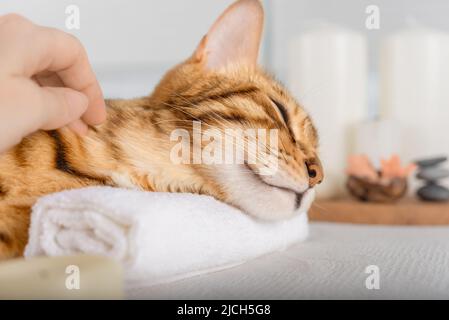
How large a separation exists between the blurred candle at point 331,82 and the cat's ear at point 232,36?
0.82 metres

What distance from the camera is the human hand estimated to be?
1.95 ft

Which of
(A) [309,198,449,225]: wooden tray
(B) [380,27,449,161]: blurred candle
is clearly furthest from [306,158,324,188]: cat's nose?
(B) [380,27,449,161]: blurred candle

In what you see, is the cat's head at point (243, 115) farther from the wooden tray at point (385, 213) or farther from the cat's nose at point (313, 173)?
the wooden tray at point (385, 213)

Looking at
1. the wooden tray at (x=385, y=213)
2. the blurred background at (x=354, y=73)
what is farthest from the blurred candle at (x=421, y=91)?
the wooden tray at (x=385, y=213)

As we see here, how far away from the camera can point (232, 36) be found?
3.01ft

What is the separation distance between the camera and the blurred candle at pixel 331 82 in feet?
5.75

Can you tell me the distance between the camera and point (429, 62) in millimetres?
1819

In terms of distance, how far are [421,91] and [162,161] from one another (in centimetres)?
131

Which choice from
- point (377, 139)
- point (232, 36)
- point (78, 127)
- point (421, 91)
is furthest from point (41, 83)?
point (421, 91)

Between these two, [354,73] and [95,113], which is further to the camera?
[354,73]

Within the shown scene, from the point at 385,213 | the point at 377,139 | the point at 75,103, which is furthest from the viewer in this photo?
the point at 377,139

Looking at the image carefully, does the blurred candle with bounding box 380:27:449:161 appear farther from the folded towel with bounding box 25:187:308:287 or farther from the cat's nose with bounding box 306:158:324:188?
the folded towel with bounding box 25:187:308:287

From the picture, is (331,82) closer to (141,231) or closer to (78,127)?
(78,127)
